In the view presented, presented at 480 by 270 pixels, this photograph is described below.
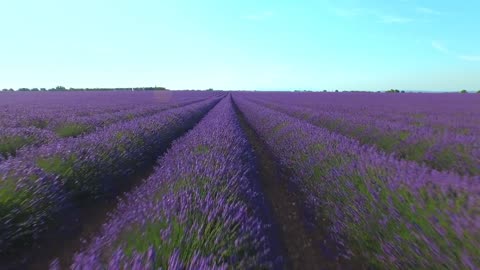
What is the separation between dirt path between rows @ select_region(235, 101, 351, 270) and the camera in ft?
10.3

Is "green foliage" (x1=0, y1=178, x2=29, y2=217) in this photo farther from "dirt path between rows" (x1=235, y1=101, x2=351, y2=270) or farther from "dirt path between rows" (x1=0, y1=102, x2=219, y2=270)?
"dirt path between rows" (x1=235, y1=101, x2=351, y2=270)

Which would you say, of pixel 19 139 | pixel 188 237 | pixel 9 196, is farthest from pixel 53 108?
pixel 188 237

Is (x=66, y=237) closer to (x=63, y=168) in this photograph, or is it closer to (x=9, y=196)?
(x=9, y=196)

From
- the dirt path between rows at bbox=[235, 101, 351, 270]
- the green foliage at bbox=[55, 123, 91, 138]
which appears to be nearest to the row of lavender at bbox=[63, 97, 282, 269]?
the dirt path between rows at bbox=[235, 101, 351, 270]

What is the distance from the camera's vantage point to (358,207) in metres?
3.10

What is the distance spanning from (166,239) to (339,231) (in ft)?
6.56

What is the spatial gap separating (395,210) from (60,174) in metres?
3.70

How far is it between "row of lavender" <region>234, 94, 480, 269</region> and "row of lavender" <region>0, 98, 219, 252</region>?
289 cm

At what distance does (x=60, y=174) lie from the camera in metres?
4.21

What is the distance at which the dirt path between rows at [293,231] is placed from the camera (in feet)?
10.3

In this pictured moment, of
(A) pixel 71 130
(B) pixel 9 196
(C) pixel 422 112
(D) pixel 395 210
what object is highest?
(D) pixel 395 210

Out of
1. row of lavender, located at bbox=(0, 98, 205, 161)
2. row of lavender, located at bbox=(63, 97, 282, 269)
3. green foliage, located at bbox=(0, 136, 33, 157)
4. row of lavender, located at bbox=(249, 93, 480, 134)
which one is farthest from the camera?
row of lavender, located at bbox=(249, 93, 480, 134)

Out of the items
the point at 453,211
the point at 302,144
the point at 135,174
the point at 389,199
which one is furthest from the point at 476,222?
the point at 135,174

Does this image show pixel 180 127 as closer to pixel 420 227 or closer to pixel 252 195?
pixel 252 195
